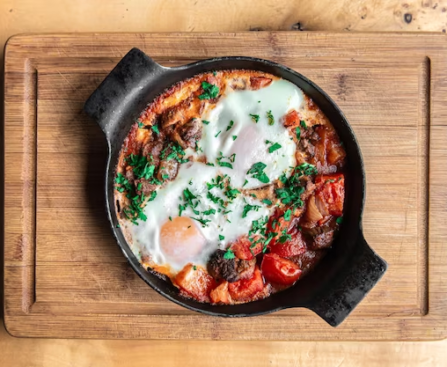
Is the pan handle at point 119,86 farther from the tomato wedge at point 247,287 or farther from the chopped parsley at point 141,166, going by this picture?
the tomato wedge at point 247,287

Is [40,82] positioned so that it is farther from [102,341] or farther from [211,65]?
[102,341]

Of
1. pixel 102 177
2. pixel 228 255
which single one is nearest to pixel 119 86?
pixel 102 177

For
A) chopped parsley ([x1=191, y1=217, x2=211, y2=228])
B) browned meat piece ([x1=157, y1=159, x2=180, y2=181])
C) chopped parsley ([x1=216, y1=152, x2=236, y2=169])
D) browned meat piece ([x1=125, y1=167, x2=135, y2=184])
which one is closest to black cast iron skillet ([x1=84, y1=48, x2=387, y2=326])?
browned meat piece ([x1=125, y1=167, x2=135, y2=184])

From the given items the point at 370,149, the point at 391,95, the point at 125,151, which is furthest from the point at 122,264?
the point at 391,95

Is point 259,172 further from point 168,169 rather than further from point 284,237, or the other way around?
point 168,169

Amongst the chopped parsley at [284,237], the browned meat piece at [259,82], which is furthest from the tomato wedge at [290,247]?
the browned meat piece at [259,82]

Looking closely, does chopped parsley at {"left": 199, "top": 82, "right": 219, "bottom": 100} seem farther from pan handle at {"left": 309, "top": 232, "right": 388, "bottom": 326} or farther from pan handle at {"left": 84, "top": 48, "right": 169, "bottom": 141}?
pan handle at {"left": 309, "top": 232, "right": 388, "bottom": 326}
